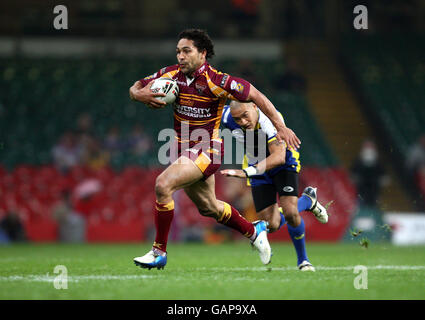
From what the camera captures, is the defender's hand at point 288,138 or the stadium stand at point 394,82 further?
the stadium stand at point 394,82

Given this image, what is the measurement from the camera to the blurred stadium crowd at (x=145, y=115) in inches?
699

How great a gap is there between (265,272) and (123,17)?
18.3m

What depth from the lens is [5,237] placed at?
16.8 meters

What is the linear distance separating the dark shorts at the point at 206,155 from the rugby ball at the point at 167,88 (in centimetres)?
57

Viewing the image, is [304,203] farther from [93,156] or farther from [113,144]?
[113,144]

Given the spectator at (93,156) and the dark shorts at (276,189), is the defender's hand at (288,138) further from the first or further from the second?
the spectator at (93,156)

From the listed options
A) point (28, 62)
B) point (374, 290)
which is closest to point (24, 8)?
point (28, 62)

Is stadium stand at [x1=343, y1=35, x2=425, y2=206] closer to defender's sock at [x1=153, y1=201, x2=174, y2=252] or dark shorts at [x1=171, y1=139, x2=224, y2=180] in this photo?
dark shorts at [x1=171, y1=139, x2=224, y2=180]

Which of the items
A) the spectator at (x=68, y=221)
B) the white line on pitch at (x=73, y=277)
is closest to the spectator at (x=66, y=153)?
the spectator at (x=68, y=221)

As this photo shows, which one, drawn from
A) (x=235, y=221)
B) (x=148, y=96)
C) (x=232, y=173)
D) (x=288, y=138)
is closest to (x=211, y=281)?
(x=232, y=173)

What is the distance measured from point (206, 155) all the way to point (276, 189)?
143 centimetres

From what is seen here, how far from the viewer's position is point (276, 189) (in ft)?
29.9

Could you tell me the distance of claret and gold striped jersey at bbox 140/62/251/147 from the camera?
7.81 meters

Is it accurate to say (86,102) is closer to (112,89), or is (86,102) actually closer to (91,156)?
(112,89)
